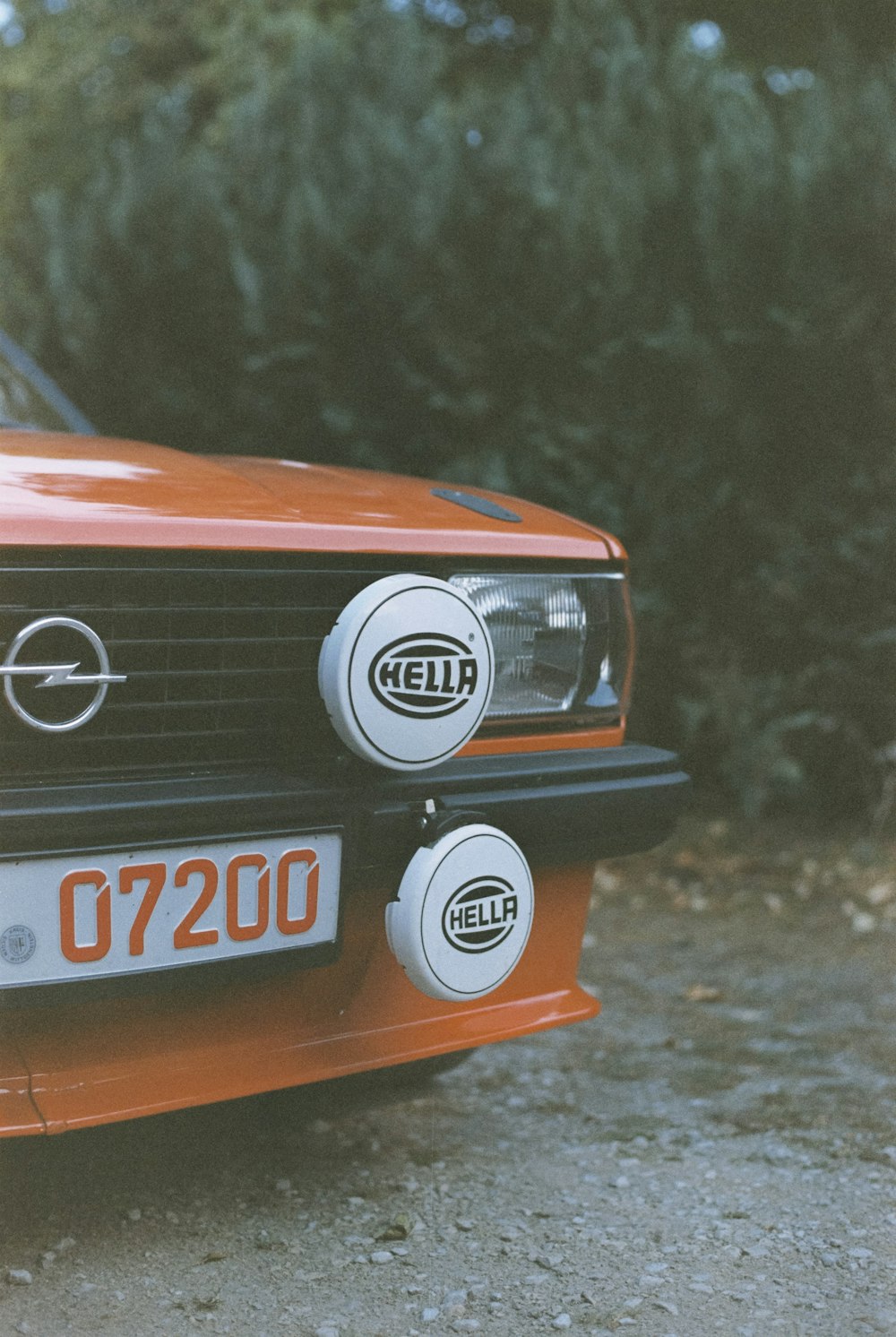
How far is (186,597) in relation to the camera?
67.4 inches

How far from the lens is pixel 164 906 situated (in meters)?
1.63

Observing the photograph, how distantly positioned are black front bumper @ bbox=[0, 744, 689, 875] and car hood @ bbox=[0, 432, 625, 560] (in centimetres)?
31

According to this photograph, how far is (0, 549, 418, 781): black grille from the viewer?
1602 millimetres

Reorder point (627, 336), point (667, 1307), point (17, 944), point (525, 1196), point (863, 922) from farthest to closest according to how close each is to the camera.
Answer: point (627, 336) < point (863, 922) < point (525, 1196) < point (667, 1307) < point (17, 944)

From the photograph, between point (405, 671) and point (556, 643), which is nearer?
point (405, 671)

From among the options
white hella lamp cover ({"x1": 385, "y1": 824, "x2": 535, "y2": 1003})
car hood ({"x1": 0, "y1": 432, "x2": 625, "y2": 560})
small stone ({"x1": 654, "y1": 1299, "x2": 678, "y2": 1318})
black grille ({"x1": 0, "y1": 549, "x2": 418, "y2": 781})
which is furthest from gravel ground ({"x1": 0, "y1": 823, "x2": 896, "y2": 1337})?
car hood ({"x1": 0, "y1": 432, "x2": 625, "y2": 560})

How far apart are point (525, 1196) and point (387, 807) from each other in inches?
28.1

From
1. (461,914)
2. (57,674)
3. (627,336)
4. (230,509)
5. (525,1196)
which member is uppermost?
(627,336)

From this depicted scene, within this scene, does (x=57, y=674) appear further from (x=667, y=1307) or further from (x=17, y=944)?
(x=667, y=1307)

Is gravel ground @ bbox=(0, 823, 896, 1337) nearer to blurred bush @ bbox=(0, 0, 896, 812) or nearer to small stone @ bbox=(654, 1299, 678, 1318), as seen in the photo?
small stone @ bbox=(654, 1299, 678, 1318)

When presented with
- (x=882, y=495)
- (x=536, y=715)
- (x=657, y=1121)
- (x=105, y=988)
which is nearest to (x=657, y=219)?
(x=882, y=495)

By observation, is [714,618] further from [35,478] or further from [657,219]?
→ [35,478]

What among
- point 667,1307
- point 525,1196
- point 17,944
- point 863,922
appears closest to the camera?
point 17,944

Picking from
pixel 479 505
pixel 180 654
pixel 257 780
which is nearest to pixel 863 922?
pixel 479 505
